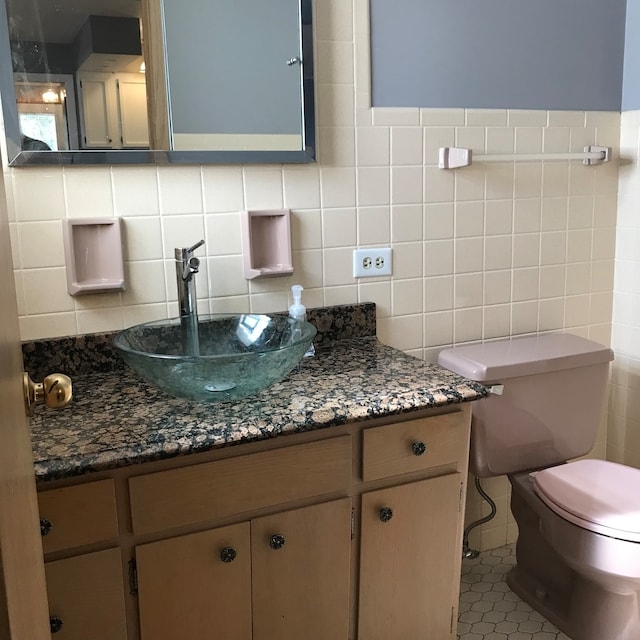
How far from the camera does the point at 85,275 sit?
5.29 ft

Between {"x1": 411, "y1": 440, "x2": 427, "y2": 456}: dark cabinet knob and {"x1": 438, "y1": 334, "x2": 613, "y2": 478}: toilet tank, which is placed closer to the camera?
{"x1": 411, "y1": 440, "x2": 427, "y2": 456}: dark cabinet knob

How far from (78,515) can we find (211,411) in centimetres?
31

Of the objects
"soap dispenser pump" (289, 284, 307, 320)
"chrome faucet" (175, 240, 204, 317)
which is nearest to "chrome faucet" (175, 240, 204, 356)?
"chrome faucet" (175, 240, 204, 317)

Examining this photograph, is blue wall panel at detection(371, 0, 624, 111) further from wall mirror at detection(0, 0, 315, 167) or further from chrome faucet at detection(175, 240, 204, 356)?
chrome faucet at detection(175, 240, 204, 356)

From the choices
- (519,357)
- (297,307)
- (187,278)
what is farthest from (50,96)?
(519,357)

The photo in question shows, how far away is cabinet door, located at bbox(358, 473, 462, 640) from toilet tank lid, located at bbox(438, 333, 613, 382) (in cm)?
39

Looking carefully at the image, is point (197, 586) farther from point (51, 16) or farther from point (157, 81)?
point (51, 16)

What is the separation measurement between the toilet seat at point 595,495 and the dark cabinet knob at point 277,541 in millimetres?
777

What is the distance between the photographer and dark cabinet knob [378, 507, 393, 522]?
1495 millimetres

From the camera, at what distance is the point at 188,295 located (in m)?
1.62

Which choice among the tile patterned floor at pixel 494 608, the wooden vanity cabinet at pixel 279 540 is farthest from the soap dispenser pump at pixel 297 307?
the tile patterned floor at pixel 494 608

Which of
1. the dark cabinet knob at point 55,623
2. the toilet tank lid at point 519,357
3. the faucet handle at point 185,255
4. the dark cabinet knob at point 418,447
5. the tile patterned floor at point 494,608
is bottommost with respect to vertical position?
the tile patterned floor at point 494,608

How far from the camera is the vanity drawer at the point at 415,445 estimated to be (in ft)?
4.80

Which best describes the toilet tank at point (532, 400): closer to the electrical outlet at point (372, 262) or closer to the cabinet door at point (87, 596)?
the electrical outlet at point (372, 262)
